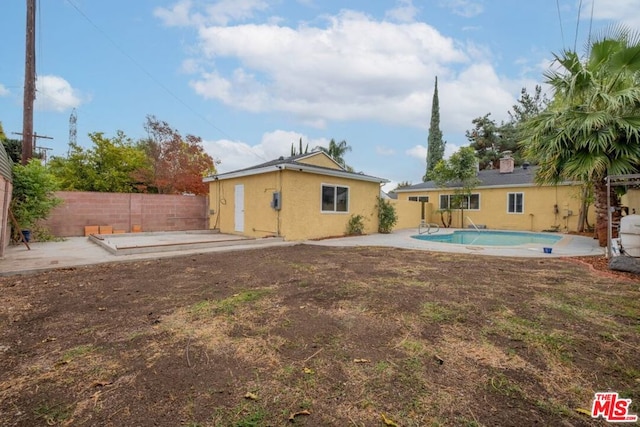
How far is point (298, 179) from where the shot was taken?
1082 centimetres

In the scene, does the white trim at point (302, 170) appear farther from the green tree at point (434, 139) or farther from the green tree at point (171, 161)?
the green tree at point (434, 139)

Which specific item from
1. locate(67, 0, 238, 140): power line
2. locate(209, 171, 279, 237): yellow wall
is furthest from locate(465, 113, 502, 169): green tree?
locate(209, 171, 279, 237): yellow wall

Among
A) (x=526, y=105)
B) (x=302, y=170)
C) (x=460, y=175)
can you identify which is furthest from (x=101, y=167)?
(x=526, y=105)

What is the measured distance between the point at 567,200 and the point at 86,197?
70.2 feet

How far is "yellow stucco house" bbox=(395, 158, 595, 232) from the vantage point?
15.1 meters

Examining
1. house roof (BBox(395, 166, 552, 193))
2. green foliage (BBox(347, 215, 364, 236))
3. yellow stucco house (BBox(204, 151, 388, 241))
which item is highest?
house roof (BBox(395, 166, 552, 193))

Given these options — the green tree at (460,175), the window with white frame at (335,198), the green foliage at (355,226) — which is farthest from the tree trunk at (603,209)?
the green tree at (460,175)

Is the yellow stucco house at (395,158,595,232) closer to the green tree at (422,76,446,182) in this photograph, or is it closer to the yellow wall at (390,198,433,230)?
the yellow wall at (390,198,433,230)

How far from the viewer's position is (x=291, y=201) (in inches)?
421

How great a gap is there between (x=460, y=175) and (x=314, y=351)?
1690 centimetres

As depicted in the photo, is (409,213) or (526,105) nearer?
(409,213)

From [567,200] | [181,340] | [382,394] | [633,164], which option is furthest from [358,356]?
[567,200]

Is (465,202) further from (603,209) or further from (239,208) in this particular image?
(239,208)

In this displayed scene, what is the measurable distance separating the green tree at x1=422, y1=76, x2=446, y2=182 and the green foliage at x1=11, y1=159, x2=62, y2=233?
30.2 m
